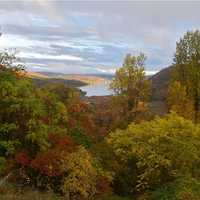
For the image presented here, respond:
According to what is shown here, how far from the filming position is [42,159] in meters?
25.1

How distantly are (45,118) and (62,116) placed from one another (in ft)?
11.2

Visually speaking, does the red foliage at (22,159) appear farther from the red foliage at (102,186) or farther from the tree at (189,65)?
the tree at (189,65)

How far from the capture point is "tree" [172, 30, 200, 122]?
178 ft

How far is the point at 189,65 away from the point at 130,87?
6.86 m

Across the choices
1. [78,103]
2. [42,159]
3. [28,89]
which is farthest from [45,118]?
[78,103]

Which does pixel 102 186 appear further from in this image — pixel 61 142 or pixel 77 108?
pixel 77 108

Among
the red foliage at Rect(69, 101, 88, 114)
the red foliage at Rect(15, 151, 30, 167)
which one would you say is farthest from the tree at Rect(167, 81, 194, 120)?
the red foliage at Rect(15, 151, 30, 167)

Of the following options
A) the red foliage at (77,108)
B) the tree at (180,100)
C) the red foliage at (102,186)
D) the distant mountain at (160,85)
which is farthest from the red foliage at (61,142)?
the distant mountain at (160,85)

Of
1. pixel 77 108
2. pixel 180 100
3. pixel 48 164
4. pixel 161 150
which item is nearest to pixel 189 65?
pixel 180 100

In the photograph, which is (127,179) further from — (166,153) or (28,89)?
(28,89)

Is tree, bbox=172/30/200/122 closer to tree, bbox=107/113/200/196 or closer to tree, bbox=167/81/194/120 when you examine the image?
tree, bbox=167/81/194/120

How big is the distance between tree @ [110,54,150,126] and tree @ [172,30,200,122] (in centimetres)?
364

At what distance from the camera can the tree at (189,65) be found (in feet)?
178

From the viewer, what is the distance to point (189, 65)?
182 feet
